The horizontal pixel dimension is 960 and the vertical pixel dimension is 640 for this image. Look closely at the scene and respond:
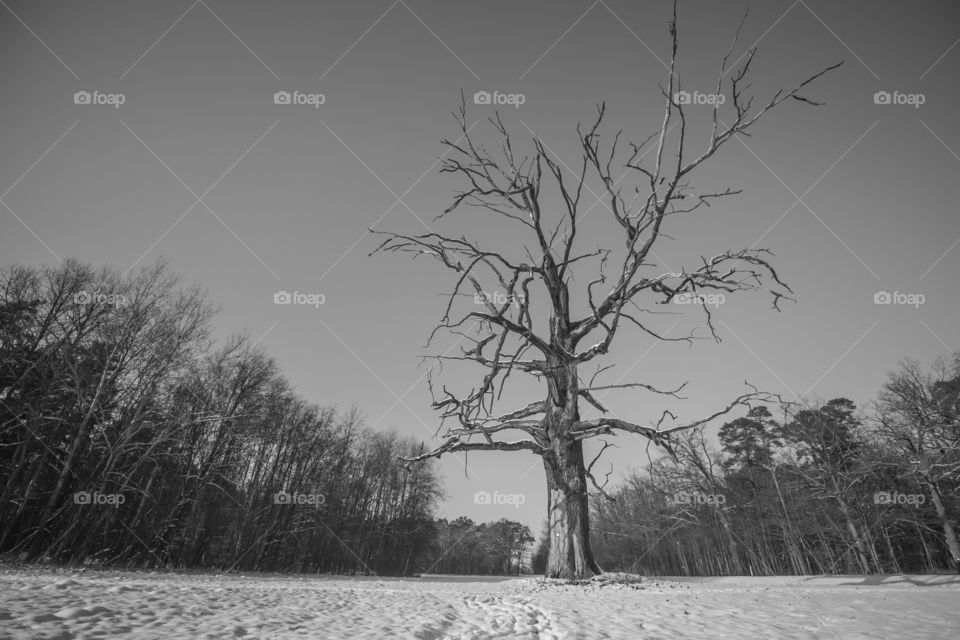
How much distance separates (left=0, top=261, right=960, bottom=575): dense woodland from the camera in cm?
1523

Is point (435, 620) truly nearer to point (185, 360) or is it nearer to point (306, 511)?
point (185, 360)

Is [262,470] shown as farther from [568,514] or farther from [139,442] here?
[568,514]

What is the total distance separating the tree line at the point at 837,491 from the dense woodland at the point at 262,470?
20cm

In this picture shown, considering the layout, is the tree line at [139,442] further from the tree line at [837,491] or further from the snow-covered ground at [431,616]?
the tree line at [837,491]

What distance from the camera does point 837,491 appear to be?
24078 millimetres

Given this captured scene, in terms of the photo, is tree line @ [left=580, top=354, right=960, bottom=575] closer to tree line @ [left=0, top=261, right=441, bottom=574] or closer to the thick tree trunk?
the thick tree trunk

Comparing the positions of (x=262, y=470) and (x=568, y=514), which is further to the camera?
(x=262, y=470)

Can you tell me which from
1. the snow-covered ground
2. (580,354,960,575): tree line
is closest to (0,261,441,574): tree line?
the snow-covered ground

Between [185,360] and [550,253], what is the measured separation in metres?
17.1

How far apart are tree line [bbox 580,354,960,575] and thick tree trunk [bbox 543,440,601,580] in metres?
1.64

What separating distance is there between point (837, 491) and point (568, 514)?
85.3 ft

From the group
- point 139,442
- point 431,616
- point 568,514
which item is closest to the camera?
point 431,616

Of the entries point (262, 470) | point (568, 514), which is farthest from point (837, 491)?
point (262, 470)

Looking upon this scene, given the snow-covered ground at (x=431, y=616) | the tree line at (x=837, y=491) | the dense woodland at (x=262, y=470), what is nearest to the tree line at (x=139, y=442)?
the dense woodland at (x=262, y=470)
